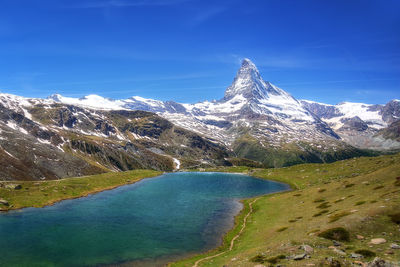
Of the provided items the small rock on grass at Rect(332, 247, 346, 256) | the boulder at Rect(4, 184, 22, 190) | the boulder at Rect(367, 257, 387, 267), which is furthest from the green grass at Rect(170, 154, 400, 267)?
the boulder at Rect(4, 184, 22, 190)

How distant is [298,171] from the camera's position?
619ft

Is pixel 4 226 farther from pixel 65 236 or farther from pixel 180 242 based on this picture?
pixel 180 242

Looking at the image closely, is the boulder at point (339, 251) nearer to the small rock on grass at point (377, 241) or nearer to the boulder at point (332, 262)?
the boulder at point (332, 262)

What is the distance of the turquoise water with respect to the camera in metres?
51.7

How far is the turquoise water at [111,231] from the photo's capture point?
2034 inches

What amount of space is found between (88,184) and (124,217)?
64877 mm

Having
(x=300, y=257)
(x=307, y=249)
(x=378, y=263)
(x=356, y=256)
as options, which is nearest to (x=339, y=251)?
(x=356, y=256)

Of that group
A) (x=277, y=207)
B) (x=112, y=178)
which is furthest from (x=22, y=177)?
(x=277, y=207)

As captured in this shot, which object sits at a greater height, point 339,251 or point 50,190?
point 50,190

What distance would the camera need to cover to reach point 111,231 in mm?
68062

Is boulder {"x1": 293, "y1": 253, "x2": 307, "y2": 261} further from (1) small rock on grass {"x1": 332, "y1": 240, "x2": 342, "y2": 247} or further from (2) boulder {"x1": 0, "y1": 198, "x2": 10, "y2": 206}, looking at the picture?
(2) boulder {"x1": 0, "y1": 198, "x2": 10, "y2": 206}

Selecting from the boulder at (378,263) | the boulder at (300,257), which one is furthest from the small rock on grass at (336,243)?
the boulder at (378,263)

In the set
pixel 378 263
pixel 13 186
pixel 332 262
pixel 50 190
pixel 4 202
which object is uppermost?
pixel 13 186

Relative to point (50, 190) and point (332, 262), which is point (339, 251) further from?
point (50, 190)
